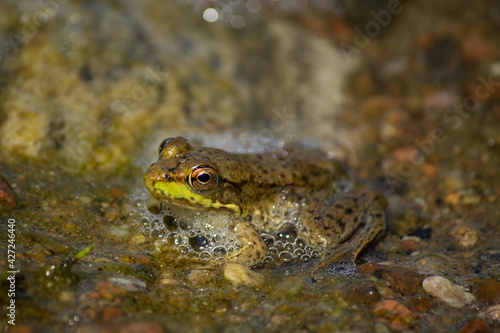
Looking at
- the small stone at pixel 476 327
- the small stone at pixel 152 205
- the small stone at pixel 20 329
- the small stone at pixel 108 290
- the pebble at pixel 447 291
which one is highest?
the pebble at pixel 447 291

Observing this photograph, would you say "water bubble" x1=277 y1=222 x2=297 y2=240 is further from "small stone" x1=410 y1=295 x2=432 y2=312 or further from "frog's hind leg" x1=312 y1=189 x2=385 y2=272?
"small stone" x1=410 y1=295 x2=432 y2=312

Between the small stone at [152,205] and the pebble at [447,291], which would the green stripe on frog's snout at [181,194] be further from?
the pebble at [447,291]

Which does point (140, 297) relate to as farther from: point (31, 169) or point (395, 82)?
point (395, 82)

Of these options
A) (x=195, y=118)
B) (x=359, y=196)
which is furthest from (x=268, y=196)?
(x=195, y=118)

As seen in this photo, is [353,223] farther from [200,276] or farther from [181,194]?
[181,194]

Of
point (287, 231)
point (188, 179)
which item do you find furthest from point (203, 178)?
point (287, 231)

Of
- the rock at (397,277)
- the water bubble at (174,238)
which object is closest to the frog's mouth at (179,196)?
the water bubble at (174,238)

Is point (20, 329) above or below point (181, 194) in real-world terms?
below
